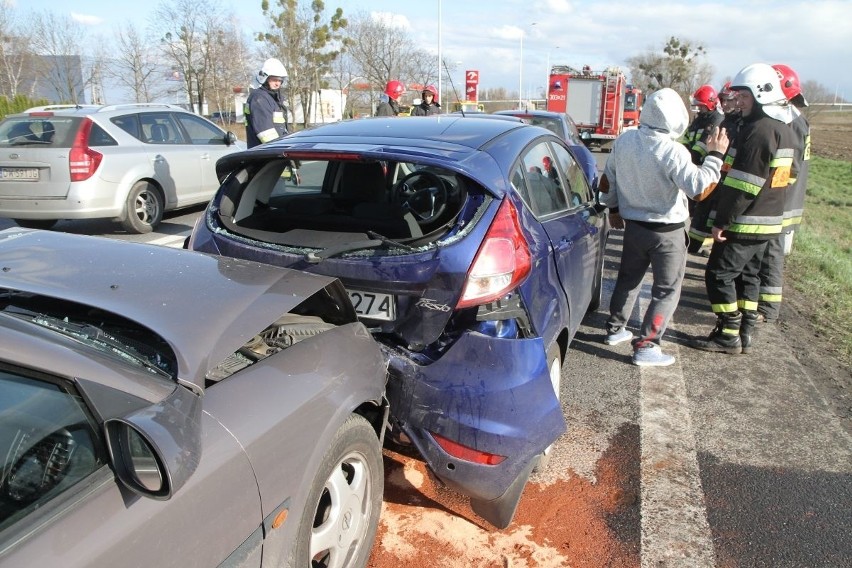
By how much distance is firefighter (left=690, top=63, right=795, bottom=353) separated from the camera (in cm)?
433

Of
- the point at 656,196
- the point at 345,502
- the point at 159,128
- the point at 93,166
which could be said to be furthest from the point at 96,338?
the point at 159,128

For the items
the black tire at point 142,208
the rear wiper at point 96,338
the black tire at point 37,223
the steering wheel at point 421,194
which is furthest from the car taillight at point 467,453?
the black tire at point 37,223

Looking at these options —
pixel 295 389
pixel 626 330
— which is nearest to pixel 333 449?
pixel 295 389

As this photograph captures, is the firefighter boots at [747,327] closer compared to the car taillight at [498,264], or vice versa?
the car taillight at [498,264]

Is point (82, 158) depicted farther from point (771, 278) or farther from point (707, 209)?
point (771, 278)

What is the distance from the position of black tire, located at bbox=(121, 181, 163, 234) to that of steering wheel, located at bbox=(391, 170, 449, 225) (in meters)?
5.83

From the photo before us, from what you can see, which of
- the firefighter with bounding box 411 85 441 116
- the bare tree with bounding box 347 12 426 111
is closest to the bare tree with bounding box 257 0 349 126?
the bare tree with bounding box 347 12 426 111

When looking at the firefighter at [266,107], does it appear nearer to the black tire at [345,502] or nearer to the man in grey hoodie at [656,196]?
the man in grey hoodie at [656,196]

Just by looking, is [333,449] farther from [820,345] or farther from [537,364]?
[820,345]

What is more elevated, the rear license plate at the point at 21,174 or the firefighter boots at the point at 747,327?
the rear license plate at the point at 21,174

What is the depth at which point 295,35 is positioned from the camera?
32.5 meters

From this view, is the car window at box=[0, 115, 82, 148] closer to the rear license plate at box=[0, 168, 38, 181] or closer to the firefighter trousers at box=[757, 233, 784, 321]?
the rear license plate at box=[0, 168, 38, 181]

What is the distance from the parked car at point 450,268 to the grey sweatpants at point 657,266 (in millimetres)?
1229

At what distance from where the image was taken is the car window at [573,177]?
12.8 ft
